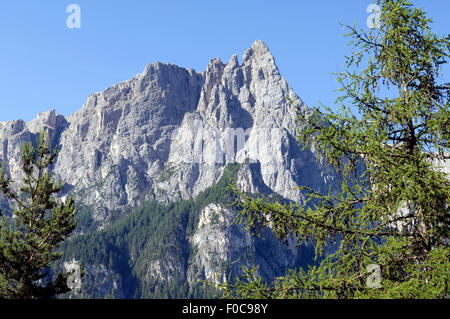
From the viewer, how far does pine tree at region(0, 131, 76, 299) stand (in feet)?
82.2

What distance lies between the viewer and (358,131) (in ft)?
29.7

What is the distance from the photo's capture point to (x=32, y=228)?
26.3 metres

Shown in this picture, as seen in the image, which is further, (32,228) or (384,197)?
(32,228)

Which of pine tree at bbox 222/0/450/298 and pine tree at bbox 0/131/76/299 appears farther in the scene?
pine tree at bbox 0/131/76/299

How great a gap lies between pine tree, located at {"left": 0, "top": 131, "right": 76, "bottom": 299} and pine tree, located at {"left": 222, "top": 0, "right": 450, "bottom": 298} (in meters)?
19.9

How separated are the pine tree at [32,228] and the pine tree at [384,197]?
19.9 meters

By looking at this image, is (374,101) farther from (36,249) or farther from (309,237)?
(36,249)

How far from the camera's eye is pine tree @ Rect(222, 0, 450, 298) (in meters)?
8.14

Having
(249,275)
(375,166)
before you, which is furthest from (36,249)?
(375,166)

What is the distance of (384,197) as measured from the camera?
8.67 metres

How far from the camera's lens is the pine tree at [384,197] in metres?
8.14

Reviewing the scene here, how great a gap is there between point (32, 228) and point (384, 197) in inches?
942

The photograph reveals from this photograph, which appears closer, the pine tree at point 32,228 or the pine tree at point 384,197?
the pine tree at point 384,197
